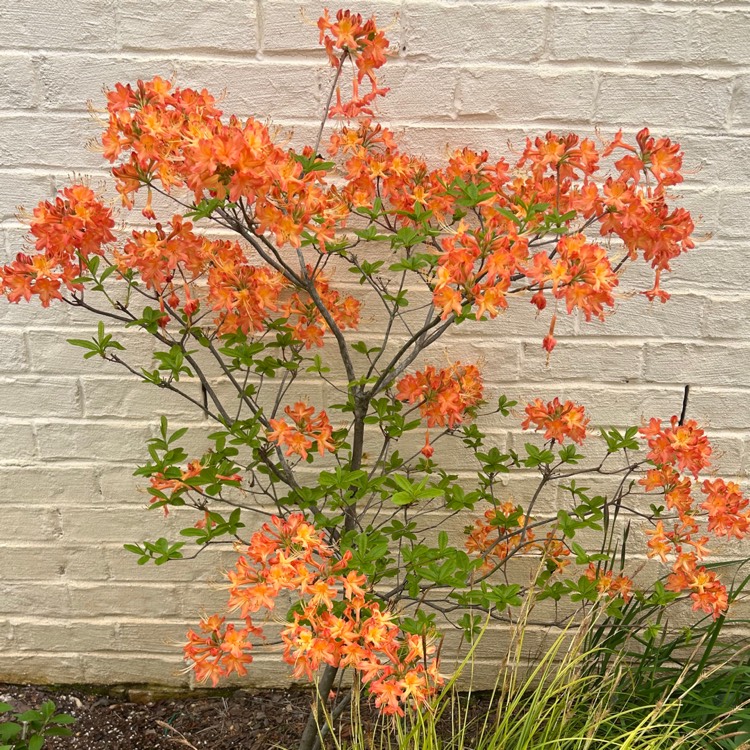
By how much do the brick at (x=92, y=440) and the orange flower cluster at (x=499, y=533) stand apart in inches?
31.0

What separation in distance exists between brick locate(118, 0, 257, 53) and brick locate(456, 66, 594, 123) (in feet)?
1.45

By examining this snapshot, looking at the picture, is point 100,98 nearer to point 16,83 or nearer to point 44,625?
point 16,83

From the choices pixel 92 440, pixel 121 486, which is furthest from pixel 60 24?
pixel 121 486

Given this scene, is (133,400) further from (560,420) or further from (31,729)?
(560,420)

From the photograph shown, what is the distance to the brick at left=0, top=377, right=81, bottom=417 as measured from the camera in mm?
1647

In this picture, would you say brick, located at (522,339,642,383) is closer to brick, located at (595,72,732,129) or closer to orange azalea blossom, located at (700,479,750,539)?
orange azalea blossom, located at (700,479,750,539)

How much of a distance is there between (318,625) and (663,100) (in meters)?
1.22

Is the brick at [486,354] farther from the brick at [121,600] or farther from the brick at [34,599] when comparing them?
the brick at [34,599]

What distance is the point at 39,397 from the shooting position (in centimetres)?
166

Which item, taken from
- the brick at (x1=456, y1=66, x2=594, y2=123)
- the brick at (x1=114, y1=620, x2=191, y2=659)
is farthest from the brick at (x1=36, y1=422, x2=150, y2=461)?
the brick at (x1=456, y1=66, x2=594, y2=123)

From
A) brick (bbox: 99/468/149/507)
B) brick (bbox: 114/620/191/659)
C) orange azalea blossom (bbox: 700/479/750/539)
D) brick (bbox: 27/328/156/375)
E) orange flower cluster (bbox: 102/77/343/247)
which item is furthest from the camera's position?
brick (bbox: 114/620/191/659)

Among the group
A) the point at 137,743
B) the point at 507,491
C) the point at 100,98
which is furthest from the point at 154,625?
the point at 100,98

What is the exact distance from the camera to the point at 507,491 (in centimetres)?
175

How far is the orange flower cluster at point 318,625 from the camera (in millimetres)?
1003
